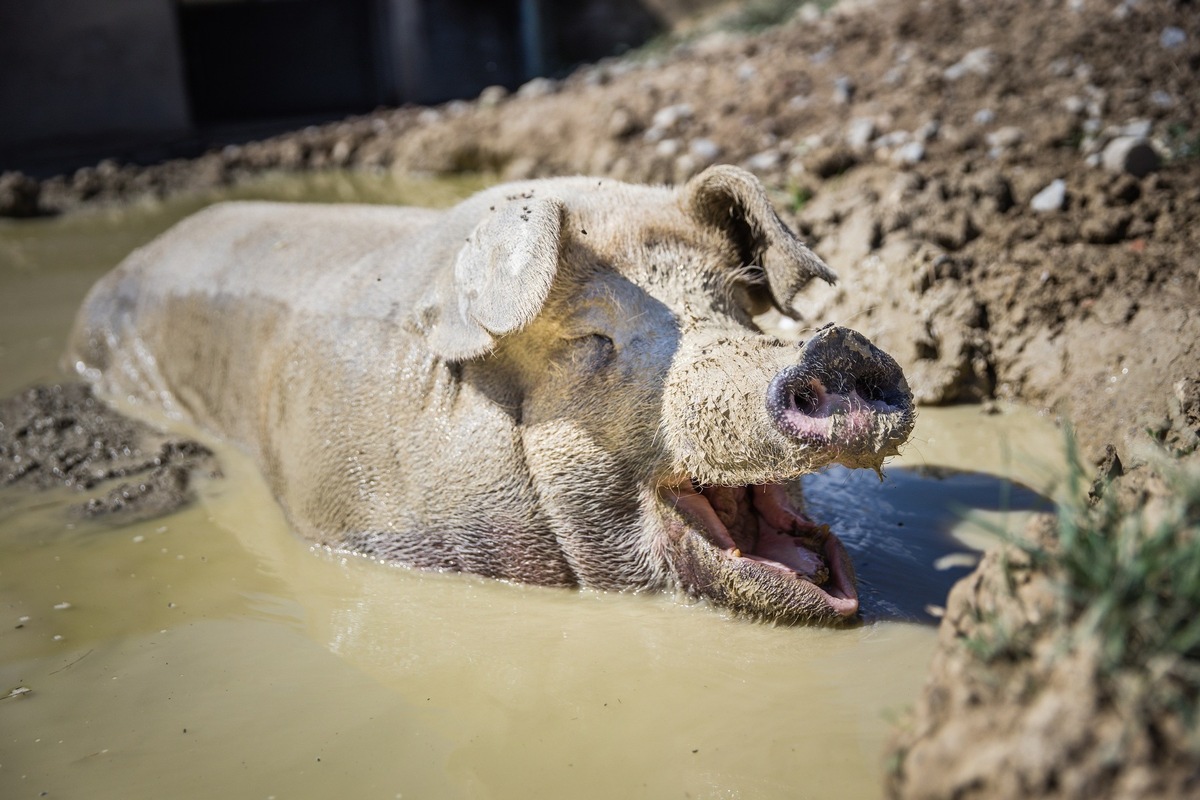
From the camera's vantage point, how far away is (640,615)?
3219mm

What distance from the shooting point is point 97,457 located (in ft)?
14.9

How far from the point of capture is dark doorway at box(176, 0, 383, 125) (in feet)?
47.9

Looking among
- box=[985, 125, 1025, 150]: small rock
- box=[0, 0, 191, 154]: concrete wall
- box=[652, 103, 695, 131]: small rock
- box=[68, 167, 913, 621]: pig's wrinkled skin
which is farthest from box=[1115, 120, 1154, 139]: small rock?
box=[0, 0, 191, 154]: concrete wall

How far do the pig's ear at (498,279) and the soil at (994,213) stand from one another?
1447 millimetres

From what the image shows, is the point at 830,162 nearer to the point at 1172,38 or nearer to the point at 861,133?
the point at 861,133

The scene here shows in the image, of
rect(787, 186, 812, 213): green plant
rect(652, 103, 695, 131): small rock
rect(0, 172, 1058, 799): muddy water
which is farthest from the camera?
rect(652, 103, 695, 131): small rock

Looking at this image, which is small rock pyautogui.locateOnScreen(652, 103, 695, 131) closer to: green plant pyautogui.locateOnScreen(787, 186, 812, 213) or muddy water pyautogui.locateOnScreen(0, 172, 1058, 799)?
green plant pyautogui.locateOnScreen(787, 186, 812, 213)

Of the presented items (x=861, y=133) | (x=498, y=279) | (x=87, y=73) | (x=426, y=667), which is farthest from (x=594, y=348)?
(x=87, y=73)

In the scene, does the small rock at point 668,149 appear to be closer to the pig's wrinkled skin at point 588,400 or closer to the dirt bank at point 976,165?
the dirt bank at point 976,165

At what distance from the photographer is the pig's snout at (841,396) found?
107 inches

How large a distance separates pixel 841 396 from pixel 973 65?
4.62m

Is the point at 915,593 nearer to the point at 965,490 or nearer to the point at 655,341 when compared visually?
the point at 965,490

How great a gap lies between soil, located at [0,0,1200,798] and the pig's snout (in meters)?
0.68

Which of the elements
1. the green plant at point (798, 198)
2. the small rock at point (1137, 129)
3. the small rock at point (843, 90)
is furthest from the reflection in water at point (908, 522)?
the small rock at point (843, 90)
